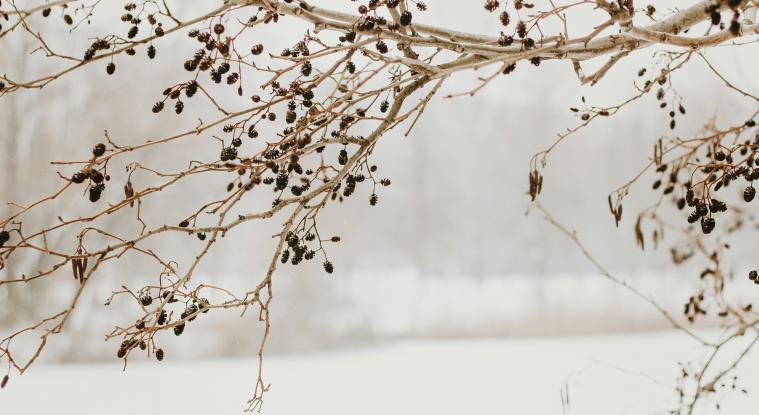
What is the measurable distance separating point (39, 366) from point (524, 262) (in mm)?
2098

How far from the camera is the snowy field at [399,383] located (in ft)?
7.70

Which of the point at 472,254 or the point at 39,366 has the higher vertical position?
the point at 472,254

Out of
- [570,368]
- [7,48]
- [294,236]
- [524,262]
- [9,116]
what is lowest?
[570,368]

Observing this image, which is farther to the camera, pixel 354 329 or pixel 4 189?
pixel 354 329

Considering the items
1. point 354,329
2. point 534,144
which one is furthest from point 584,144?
point 354,329

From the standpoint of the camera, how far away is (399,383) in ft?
8.41

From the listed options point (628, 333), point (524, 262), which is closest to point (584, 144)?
point (524, 262)

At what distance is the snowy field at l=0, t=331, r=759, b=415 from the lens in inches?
92.4

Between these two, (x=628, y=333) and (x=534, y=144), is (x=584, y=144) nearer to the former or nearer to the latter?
(x=534, y=144)

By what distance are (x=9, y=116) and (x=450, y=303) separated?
1974 mm

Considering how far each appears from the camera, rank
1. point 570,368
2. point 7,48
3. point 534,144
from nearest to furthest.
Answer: point 7,48
point 570,368
point 534,144

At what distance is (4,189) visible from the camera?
2.54 meters

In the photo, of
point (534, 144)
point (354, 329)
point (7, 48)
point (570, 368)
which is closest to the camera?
point (7, 48)

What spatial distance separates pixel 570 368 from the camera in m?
2.68
